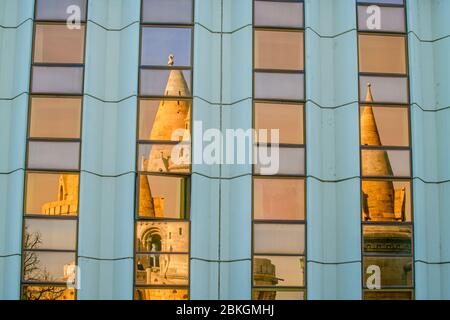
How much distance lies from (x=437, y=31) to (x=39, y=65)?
30.0 feet

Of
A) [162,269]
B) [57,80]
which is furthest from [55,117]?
[162,269]

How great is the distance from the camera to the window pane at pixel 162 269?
866 inches

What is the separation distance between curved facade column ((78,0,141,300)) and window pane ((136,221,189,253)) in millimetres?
256

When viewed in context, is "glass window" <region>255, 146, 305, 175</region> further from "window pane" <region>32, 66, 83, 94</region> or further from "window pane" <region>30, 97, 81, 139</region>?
"window pane" <region>32, 66, 83, 94</region>

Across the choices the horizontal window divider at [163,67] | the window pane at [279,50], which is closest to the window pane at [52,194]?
the horizontal window divider at [163,67]

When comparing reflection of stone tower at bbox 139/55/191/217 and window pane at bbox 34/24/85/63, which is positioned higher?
window pane at bbox 34/24/85/63

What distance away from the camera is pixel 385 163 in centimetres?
2305

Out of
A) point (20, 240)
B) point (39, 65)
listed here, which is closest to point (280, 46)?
point (39, 65)

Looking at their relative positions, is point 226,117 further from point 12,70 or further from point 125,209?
point 12,70

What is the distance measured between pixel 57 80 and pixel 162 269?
4.78 metres

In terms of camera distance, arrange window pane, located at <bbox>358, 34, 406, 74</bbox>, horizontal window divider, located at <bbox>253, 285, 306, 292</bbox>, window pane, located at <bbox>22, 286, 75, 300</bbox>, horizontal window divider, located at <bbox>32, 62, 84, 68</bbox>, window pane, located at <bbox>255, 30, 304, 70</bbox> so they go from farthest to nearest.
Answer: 1. window pane, located at <bbox>358, 34, 406, 74</bbox>
2. window pane, located at <bbox>255, 30, 304, 70</bbox>
3. horizontal window divider, located at <bbox>32, 62, 84, 68</bbox>
4. horizontal window divider, located at <bbox>253, 285, 306, 292</bbox>
5. window pane, located at <bbox>22, 286, 75, 300</bbox>

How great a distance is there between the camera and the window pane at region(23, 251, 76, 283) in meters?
21.8

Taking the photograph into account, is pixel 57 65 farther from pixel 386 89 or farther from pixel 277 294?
pixel 386 89

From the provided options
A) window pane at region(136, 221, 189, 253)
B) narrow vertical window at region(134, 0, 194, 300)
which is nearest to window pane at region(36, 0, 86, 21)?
narrow vertical window at region(134, 0, 194, 300)
